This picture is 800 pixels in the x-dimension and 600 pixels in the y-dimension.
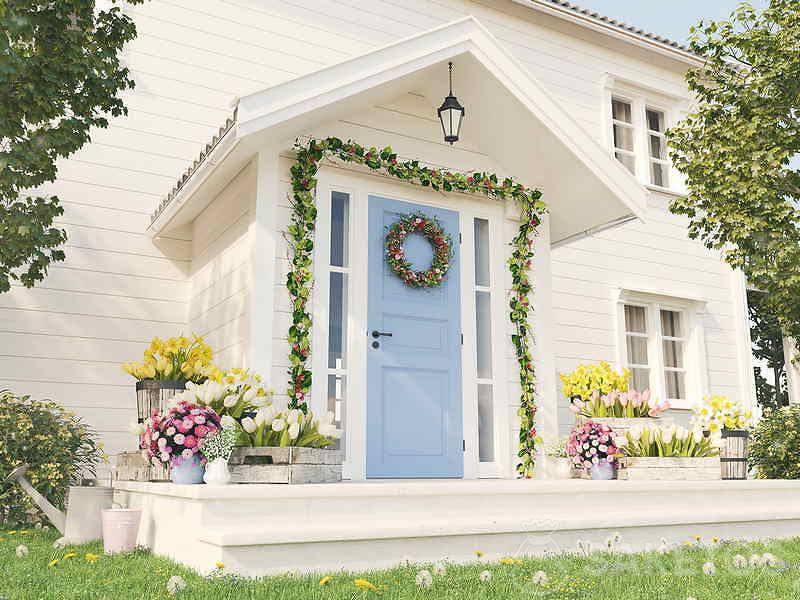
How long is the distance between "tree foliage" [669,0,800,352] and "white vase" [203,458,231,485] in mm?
5934

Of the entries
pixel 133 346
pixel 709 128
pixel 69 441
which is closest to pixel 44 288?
pixel 133 346

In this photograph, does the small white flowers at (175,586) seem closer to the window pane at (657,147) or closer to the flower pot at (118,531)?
the flower pot at (118,531)

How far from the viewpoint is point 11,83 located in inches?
203

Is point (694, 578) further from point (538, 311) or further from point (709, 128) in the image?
point (709, 128)

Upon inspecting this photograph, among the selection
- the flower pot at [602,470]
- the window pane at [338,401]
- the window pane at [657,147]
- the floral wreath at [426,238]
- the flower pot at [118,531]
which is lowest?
the flower pot at [118,531]

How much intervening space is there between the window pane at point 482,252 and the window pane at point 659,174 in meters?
5.56

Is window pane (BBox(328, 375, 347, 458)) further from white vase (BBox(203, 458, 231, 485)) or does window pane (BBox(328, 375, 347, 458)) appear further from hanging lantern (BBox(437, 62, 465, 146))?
hanging lantern (BBox(437, 62, 465, 146))

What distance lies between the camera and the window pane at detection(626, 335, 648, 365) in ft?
35.8

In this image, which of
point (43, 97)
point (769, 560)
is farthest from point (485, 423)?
point (43, 97)

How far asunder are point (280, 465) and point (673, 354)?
8.18m

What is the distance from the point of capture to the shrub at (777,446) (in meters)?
9.20

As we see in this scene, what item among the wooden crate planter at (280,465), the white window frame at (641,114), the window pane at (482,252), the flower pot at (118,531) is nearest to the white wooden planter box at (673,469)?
the window pane at (482,252)

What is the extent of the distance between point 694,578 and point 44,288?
642 centimetres

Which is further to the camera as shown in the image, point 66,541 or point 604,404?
point 604,404
